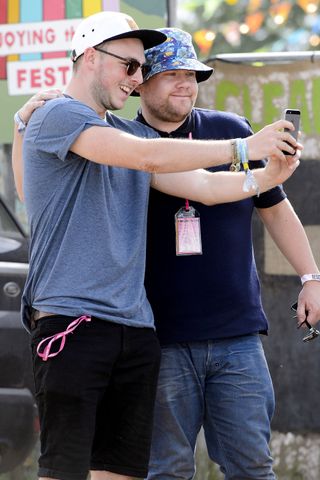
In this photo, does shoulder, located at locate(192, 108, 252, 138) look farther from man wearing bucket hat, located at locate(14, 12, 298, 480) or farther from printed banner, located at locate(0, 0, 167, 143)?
printed banner, located at locate(0, 0, 167, 143)

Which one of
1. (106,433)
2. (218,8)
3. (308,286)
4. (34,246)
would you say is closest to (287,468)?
(308,286)

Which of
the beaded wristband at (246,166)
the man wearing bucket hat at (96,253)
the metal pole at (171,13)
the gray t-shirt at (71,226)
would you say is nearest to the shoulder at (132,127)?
the man wearing bucket hat at (96,253)

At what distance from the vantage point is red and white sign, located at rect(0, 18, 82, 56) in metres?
6.24

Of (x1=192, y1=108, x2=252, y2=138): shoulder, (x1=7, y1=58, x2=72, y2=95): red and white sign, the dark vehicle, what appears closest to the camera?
(x1=192, y1=108, x2=252, y2=138): shoulder

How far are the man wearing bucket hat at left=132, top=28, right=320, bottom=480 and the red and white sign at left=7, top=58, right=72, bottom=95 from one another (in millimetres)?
1684

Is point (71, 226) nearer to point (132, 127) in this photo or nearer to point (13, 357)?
A: point (132, 127)

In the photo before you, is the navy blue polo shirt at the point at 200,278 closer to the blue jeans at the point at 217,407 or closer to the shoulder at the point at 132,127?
the blue jeans at the point at 217,407

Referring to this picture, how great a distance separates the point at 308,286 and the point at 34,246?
1196mm

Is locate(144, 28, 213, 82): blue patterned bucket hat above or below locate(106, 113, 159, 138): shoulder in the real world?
above

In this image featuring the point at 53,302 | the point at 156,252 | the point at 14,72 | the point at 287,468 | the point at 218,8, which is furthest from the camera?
the point at 218,8

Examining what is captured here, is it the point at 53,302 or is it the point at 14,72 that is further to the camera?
the point at 14,72

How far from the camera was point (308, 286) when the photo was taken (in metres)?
4.75

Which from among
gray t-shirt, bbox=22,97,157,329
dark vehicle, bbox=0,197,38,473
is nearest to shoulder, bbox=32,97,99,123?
gray t-shirt, bbox=22,97,157,329

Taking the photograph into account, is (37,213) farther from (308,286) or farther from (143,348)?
(308,286)
